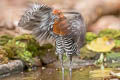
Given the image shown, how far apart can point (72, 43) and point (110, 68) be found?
133cm

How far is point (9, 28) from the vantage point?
1188 cm

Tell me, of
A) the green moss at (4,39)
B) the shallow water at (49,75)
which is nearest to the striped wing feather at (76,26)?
the shallow water at (49,75)

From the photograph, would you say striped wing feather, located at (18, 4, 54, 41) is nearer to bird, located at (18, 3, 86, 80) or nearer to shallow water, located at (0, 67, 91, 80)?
bird, located at (18, 3, 86, 80)

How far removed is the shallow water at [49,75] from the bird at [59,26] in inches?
13.0

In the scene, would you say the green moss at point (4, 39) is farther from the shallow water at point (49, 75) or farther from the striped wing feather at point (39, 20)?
the striped wing feather at point (39, 20)

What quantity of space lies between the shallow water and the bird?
33cm

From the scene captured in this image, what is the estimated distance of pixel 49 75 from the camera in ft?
25.1

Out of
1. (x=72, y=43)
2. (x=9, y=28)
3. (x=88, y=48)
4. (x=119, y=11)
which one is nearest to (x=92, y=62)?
(x=88, y=48)

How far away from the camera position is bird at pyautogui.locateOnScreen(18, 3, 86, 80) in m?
7.02

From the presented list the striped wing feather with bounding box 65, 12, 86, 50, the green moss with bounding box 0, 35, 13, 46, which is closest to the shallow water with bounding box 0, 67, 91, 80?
the striped wing feather with bounding box 65, 12, 86, 50

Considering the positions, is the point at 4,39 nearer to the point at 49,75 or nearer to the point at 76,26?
the point at 49,75

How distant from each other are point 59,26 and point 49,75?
127cm

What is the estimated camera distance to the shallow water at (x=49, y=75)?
7.38 m

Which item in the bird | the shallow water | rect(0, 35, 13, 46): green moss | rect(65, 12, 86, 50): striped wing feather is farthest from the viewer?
rect(0, 35, 13, 46): green moss
